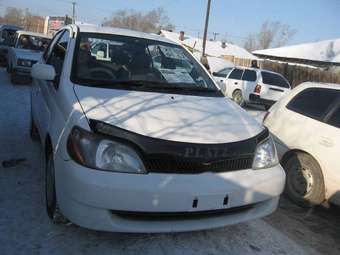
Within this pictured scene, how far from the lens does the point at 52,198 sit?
3783 mm

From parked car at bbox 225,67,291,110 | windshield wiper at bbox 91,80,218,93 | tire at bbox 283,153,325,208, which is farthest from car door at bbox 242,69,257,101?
windshield wiper at bbox 91,80,218,93

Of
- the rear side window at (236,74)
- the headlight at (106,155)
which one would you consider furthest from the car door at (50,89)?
the rear side window at (236,74)

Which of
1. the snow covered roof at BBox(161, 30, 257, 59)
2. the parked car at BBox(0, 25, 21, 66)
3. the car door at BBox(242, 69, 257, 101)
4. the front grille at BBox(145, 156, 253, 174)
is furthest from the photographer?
the snow covered roof at BBox(161, 30, 257, 59)

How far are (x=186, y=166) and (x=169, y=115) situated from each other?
22.1 inches

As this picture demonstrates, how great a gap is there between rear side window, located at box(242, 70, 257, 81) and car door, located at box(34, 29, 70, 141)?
11038 millimetres

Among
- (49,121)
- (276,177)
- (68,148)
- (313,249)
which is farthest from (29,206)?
(313,249)

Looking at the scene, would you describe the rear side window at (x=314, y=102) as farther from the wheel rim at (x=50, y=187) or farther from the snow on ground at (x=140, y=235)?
the wheel rim at (x=50, y=187)

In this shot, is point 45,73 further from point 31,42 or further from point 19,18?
point 19,18

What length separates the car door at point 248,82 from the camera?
15.6 meters

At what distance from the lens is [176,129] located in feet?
11.2

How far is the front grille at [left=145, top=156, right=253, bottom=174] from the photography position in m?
3.21

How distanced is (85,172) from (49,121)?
1.28 m

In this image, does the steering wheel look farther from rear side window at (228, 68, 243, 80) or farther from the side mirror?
rear side window at (228, 68, 243, 80)

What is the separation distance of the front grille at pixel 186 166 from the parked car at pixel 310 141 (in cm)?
193
